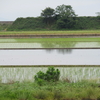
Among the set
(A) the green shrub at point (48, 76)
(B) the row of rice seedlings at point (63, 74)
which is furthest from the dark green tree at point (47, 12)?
(A) the green shrub at point (48, 76)

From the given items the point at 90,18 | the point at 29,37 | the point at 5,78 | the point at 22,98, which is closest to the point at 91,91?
the point at 22,98

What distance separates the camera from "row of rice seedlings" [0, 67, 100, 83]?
7461 mm

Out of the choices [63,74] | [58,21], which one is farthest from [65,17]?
[63,74]

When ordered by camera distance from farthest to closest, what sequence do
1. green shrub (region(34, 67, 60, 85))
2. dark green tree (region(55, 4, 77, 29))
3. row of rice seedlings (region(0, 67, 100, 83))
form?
1. dark green tree (region(55, 4, 77, 29))
2. row of rice seedlings (region(0, 67, 100, 83))
3. green shrub (region(34, 67, 60, 85))

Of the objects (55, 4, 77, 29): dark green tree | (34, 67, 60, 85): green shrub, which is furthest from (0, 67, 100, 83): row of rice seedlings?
(55, 4, 77, 29): dark green tree

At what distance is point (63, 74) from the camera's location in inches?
312

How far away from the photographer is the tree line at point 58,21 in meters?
36.5

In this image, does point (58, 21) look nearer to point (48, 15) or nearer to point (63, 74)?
point (48, 15)

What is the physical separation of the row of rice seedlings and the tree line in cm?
2780

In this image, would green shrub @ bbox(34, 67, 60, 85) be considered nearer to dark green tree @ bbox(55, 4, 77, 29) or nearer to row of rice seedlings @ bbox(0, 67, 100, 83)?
row of rice seedlings @ bbox(0, 67, 100, 83)

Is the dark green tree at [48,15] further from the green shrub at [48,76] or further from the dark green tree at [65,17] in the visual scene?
the green shrub at [48,76]

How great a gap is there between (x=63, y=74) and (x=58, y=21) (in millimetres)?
28972

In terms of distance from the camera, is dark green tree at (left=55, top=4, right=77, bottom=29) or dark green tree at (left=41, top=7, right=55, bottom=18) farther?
dark green tree at (left=41, top=7, right=55, bottom=18)

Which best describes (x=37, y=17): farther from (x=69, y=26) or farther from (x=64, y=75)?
(x=64, y=75)
